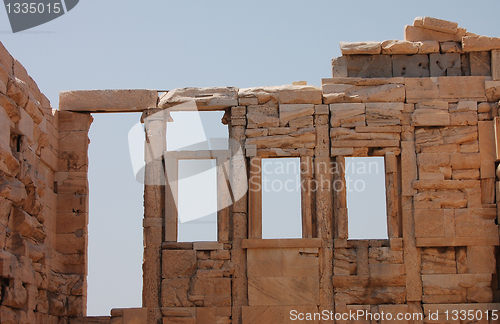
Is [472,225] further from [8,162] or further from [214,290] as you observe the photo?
[8,162]

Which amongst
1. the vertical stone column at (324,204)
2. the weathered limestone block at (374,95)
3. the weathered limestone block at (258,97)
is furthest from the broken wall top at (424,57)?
the weathered limestone block at (258,97)

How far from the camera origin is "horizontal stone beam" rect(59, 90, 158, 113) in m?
14.8

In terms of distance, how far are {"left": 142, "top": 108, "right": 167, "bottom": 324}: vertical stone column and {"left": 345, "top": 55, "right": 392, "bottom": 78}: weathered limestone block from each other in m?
3.28

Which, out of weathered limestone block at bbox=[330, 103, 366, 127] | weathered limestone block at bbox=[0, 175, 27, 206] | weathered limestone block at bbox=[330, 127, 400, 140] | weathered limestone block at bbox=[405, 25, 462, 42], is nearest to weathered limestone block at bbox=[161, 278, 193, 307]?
weathered limestone block at bbox=[0, 175, 27, 206]

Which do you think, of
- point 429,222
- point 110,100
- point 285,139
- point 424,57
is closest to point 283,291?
point 285,139

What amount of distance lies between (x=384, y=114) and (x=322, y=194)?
167 cm

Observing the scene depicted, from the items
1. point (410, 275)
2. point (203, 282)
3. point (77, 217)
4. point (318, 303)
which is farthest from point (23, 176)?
point (410, 275)

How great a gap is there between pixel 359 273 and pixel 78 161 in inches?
198

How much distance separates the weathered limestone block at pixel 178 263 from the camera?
14.1 meters

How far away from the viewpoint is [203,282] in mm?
14000

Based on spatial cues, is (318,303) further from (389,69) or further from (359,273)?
(389,69)

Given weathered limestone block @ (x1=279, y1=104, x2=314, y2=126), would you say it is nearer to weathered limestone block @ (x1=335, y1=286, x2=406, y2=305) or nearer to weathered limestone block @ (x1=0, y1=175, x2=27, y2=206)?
weathered limestone block @ (x1=335, y1=286, x2=406, y2=305)

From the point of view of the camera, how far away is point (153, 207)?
1438 cm

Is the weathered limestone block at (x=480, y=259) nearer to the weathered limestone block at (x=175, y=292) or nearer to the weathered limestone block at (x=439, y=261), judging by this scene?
the weathered limestone block at (x=439, y=261)
